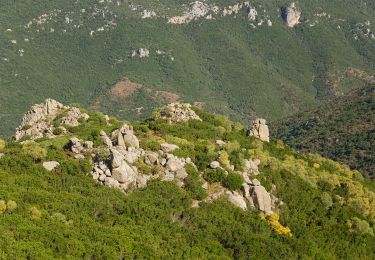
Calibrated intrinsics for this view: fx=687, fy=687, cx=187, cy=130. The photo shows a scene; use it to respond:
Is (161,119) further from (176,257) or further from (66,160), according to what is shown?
(176,257)

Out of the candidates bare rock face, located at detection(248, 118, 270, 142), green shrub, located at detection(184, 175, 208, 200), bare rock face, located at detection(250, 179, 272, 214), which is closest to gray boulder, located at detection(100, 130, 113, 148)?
green shrub, located at detection(184, 175, 208, 200)

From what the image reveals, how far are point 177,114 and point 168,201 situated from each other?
43590 millimetres

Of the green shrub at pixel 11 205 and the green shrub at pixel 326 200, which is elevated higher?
the green shrub at pixel 11 205

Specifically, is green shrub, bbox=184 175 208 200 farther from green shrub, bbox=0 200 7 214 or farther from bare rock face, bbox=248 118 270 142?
bare rock face, bbox=248 118 270 142

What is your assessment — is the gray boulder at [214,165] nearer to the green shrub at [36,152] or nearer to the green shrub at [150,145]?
the green shrub at [150,145]

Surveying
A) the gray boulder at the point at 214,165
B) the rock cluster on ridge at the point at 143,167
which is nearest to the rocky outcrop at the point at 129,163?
the rock cluster on ridge at the point at 143,167

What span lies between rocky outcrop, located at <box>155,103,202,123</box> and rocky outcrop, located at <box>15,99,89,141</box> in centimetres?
1505

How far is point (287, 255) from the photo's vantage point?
84.8 metres

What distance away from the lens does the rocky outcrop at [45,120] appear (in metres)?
123

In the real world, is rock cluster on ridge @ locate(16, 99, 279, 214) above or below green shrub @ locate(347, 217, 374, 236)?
above

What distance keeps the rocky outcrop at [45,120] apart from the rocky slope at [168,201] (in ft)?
11.0

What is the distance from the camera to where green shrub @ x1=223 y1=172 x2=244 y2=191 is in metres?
94.1

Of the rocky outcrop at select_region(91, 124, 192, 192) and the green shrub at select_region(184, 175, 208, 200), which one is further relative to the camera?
the green shrub at select_region(184, 175, 208, 200)

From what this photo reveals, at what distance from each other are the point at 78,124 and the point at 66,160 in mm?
35280
